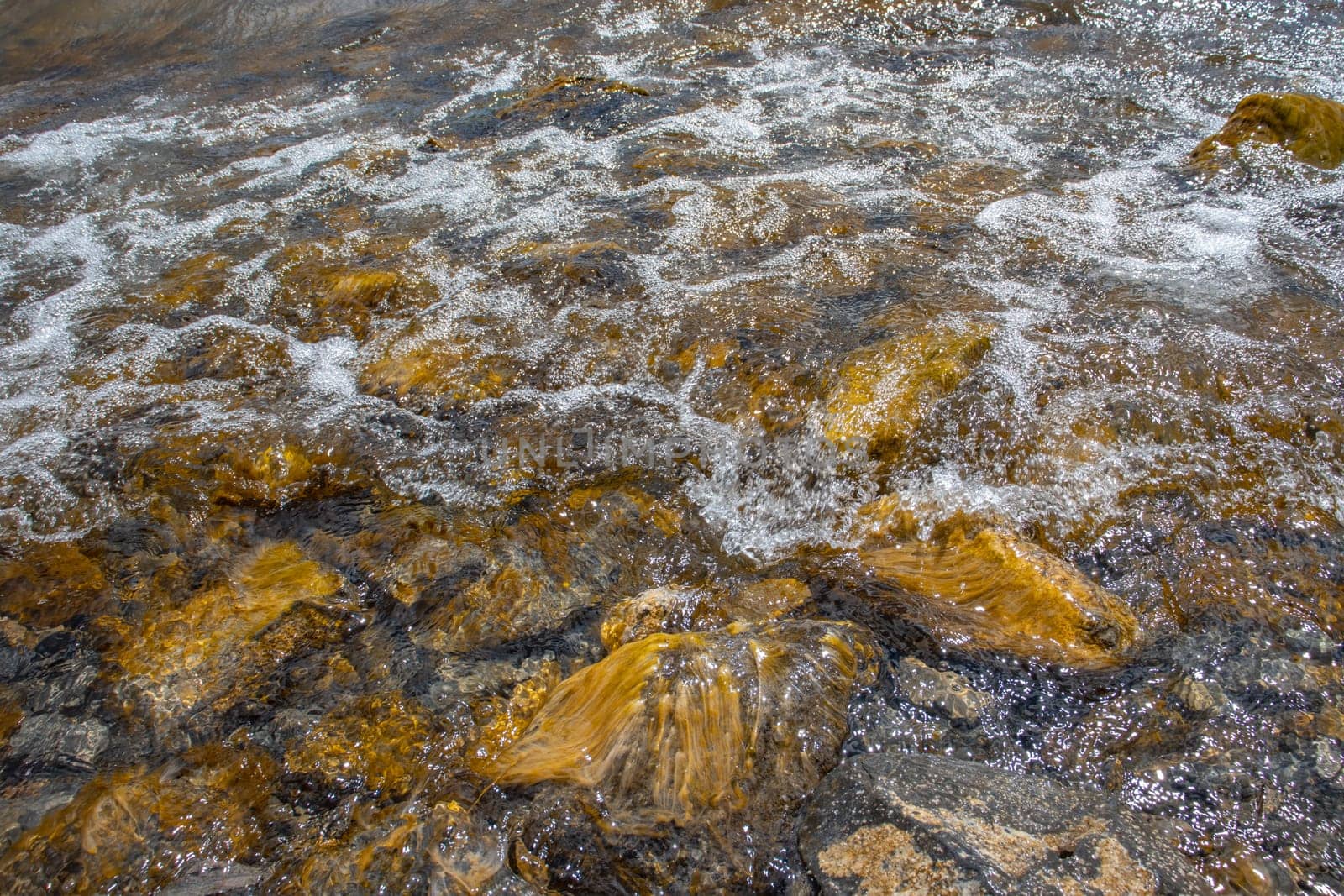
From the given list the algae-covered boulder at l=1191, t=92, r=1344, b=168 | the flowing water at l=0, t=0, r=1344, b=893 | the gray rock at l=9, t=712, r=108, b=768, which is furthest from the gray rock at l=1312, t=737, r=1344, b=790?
the algae-covered boulder at l=1191, t=92, r=1344, b=168

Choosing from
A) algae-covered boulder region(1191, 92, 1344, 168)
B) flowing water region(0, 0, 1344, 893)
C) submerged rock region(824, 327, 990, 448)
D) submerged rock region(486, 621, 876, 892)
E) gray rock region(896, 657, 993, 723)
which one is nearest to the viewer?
submerged rock region(486, 621, 876, 892)

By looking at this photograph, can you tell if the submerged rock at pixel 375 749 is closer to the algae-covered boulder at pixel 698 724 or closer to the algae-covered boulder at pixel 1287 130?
the algae-covered boulder at pixel 698 724

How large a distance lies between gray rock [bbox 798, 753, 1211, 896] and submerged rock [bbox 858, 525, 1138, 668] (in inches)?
21.0

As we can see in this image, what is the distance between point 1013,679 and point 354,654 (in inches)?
85.4

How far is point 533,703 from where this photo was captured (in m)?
2.52

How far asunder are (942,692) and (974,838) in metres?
0.63

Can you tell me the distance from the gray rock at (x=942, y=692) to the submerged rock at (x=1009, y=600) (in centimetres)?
15

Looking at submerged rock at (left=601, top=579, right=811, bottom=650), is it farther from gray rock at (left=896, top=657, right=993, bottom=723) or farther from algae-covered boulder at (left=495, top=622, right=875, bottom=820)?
gray rock at (left=896, top=657, right=993, bottom=723)

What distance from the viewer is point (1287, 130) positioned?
510 cm

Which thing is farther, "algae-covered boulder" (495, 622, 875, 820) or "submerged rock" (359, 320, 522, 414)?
"submerged rock" (359, 320, 522, 414)

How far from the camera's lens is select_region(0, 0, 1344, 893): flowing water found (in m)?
2.13

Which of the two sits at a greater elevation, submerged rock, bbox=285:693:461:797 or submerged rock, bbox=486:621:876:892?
submerged rock, bbox=486:621:876:892

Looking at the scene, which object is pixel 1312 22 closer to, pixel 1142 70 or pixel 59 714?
pixel 1142 70

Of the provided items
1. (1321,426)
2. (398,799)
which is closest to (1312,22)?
(1321,426)
